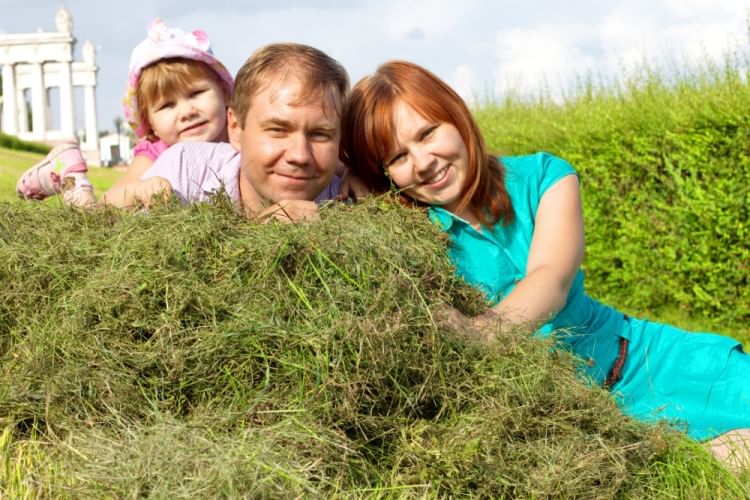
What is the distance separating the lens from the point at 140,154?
4281mm

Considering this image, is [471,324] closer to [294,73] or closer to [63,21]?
[294,73]

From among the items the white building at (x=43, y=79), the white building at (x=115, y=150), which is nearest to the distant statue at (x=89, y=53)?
the white building at (x=43, y=79)

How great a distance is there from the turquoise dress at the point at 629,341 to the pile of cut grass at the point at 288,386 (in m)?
0.82

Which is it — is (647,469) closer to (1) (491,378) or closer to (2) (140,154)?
(1) (491,378)

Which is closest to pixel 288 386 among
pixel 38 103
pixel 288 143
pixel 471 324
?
pixel 471 324

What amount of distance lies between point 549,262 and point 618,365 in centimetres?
78

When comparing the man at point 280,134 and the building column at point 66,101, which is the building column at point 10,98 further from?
the man at point 280,134

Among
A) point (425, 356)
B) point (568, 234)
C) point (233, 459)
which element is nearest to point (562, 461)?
point (425, 356)

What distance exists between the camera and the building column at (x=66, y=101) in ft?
197

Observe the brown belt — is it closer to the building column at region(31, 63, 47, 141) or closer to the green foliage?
the green foliage

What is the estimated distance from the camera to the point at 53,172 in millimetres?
4184

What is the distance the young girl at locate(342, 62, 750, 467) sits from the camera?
10.3 ft

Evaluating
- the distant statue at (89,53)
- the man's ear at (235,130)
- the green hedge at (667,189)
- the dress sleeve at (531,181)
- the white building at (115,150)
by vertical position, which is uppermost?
the man's ear at (235,130)

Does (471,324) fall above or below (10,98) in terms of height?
above
